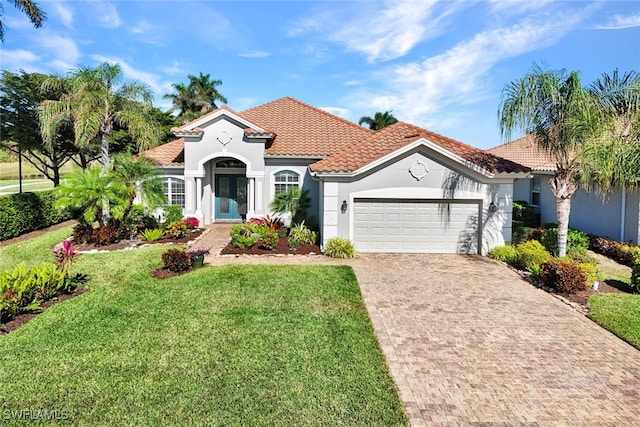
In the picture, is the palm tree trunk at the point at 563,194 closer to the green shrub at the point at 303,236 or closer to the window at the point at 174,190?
the green shrub at the point at 303,236

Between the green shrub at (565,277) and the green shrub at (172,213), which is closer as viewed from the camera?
the green shrub at (565,277)

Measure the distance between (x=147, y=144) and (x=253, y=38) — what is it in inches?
273

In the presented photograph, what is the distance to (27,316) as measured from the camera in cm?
769

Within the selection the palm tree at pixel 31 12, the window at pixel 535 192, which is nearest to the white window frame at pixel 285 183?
the palm tree at pixel 31 12

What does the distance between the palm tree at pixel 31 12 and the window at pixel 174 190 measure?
28.6ft

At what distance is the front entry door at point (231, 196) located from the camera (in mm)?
20391

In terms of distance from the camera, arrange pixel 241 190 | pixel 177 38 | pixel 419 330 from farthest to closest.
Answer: pixel 241 190, pixel 177 38, pixel 419 330

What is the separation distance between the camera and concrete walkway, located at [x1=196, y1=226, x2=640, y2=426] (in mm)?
4824

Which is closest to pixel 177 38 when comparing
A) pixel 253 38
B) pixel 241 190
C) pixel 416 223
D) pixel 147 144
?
pixel 253 38

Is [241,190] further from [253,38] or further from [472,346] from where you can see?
[472,346]

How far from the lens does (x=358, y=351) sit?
20.6 ft

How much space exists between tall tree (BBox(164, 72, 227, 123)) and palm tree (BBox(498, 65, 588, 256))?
35892 millimetres

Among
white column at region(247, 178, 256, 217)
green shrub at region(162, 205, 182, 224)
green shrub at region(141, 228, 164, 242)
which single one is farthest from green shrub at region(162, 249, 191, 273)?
white column at region(247, 178, 256, 217)

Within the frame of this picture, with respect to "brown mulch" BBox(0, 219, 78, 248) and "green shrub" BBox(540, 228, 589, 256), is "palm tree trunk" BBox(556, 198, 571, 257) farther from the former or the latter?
"brown mulch" BBox(0, 219, 78, 248)
